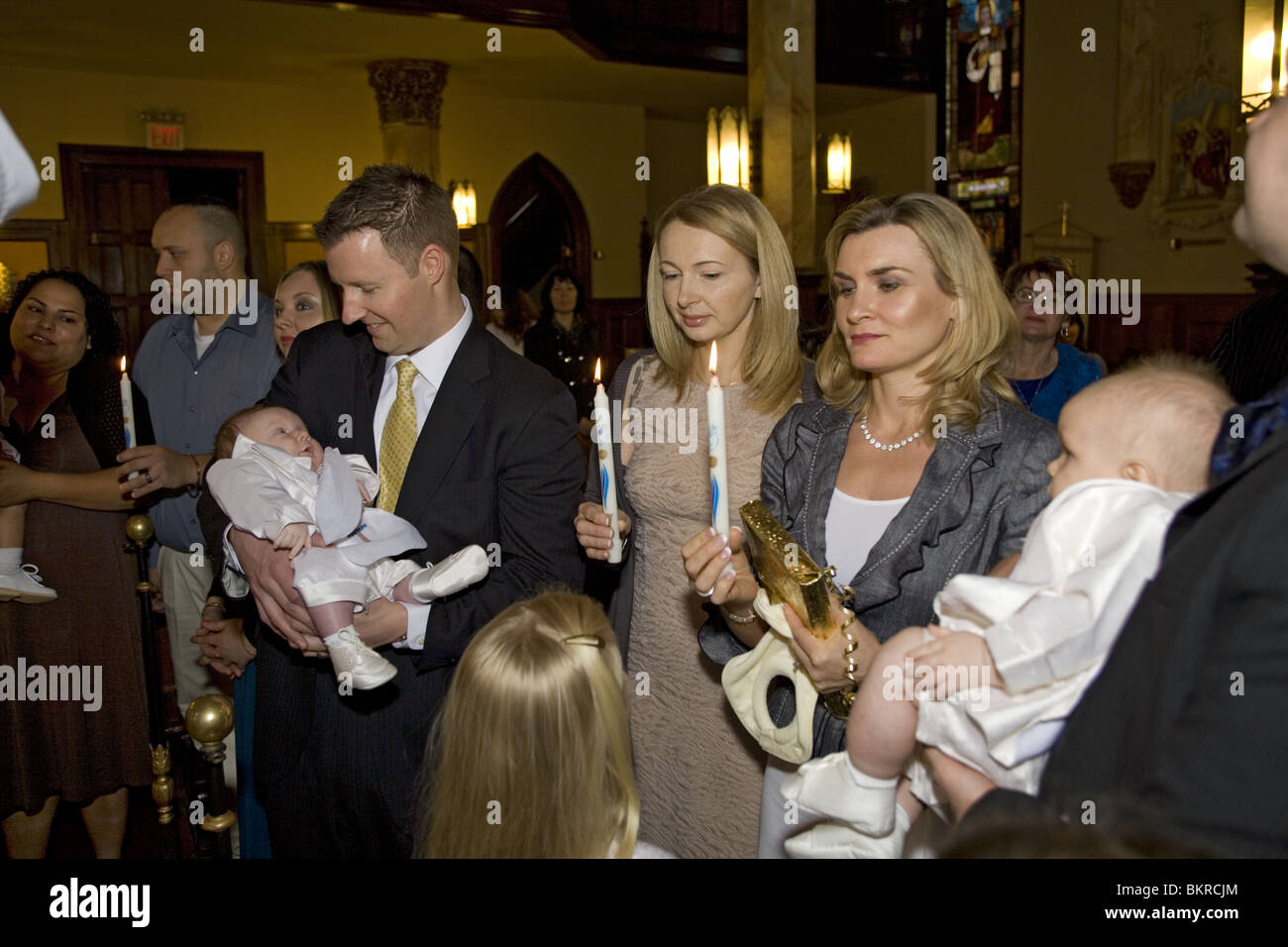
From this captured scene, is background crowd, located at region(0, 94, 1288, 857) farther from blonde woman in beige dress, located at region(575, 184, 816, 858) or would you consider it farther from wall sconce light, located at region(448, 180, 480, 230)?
wall sconce light, located at region(448, 180, 480, 230)

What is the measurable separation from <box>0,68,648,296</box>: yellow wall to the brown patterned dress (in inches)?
316

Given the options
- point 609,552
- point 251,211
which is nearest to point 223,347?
point 609,552

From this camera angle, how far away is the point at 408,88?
382 inches

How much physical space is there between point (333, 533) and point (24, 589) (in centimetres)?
125

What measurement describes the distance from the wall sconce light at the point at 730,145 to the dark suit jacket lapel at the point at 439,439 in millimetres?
5915

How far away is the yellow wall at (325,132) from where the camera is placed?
9531mm

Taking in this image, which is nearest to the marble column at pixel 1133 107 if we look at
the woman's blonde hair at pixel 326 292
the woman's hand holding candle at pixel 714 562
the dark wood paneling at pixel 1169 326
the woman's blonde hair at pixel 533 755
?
the dark wood paneling at pixel 1169 326

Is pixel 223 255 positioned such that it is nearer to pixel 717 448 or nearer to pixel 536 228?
pixel 717 448

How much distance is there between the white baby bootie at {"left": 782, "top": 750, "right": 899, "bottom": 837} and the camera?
4.15 ft

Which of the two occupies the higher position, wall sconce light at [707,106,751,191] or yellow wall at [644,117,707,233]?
yellow wall at [644,117,707,233]

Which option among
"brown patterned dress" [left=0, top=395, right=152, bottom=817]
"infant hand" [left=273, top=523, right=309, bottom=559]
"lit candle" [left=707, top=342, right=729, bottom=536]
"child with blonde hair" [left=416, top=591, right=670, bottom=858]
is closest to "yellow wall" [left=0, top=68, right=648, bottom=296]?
"brown patterned dress" [left=0, top=395, right=152, bottom=817]

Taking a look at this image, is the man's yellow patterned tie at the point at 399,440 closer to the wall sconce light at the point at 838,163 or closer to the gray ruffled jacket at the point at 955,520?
the gray ruffled jacket at the point at 955,520

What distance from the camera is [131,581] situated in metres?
2.91
